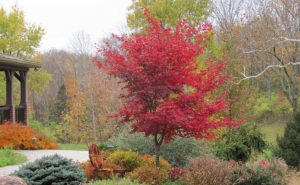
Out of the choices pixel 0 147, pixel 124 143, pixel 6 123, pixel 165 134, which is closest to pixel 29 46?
pixel 6 123

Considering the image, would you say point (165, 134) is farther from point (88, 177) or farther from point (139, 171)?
point (88, 177)

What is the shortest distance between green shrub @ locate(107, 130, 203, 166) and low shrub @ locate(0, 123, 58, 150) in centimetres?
561

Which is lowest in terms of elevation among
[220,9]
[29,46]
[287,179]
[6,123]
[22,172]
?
[287,179]

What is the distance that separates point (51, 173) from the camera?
8148mm

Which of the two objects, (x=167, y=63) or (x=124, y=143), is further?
(x=124, y=143)

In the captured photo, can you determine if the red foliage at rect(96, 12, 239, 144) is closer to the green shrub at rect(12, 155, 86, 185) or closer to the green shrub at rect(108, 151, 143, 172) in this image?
the green shrub at rect(108, 151, 143, 172)

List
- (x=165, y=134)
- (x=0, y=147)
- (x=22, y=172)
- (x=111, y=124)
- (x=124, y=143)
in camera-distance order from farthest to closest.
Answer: (x=111, y=124), (x=0, y=147), (x=124, y=143), (x=165, y=134), (x=22, y=172)

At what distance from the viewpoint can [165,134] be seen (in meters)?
10.4

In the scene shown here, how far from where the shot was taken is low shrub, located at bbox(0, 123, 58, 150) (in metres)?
15.3

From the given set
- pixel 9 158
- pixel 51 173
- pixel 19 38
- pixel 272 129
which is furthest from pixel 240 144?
pixel 272 129

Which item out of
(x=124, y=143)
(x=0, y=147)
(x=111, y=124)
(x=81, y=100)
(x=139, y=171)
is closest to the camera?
(x=139, y=171)

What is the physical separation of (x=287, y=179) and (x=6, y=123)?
1093 centimetres

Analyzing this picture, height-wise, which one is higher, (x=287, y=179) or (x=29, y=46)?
(x=29, y=46)

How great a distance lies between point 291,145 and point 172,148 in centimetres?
376
